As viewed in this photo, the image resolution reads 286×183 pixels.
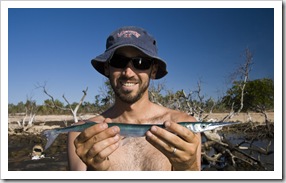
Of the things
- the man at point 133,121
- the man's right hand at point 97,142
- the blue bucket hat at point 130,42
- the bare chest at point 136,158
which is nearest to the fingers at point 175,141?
the man at point 133,121

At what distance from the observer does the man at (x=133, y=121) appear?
2.58 m

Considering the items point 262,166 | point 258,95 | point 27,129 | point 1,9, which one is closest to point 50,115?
point 27,129

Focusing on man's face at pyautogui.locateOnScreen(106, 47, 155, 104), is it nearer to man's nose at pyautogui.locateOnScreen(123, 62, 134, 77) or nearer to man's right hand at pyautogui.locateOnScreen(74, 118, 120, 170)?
man's nose at pyautogui.locateOnScreen(123, 62, 134, 77)

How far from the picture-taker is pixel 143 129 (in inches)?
107

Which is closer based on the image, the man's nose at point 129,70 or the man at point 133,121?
the man at point 133,121

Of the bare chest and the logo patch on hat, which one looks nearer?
the logo patch on hat

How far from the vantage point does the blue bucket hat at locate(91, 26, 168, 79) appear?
3.17 meters

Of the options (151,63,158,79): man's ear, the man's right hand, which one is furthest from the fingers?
(151,63,158,79): man's ear

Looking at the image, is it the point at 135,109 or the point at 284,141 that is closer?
the point at 135,109

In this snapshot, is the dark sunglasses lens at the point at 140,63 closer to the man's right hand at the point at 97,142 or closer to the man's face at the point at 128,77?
the man's face at the point at 128,77

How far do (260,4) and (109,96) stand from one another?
21.5 meters

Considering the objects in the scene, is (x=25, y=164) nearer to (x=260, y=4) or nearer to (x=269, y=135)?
(x=260, y=4)

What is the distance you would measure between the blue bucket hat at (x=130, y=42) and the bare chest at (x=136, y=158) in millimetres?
1097

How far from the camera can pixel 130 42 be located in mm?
3166
